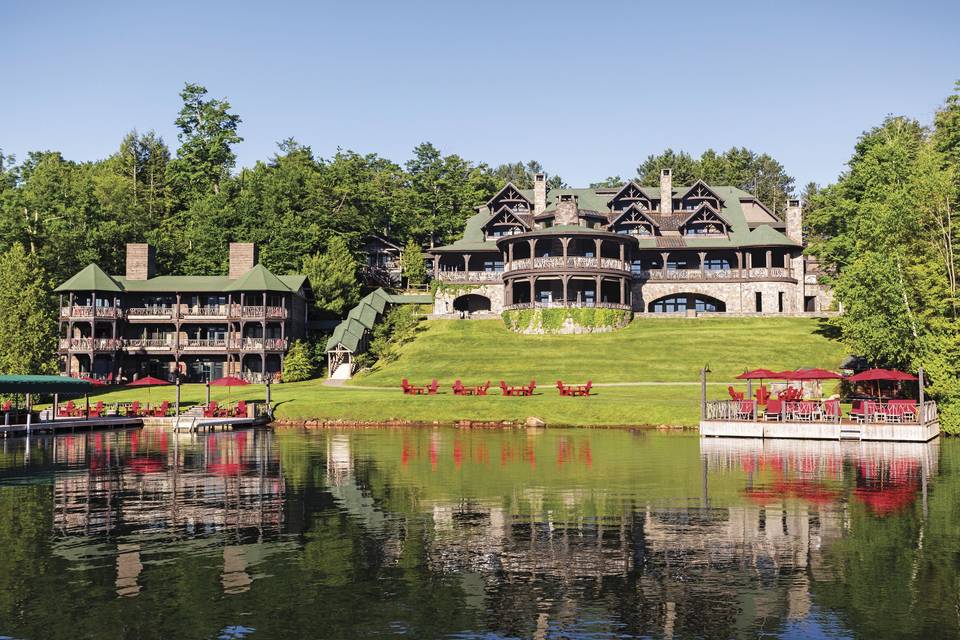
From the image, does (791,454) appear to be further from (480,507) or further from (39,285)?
(39,285)

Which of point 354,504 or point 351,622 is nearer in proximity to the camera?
point 351,622

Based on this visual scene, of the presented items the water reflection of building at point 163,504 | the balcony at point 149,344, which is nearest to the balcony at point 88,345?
the balcony at point 149,344

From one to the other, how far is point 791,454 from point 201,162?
9816cm

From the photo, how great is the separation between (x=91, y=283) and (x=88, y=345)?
5534 mm

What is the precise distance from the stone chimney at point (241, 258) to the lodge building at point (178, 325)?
0.89 m

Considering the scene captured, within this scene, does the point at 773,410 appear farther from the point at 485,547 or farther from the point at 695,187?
the point at 695,187

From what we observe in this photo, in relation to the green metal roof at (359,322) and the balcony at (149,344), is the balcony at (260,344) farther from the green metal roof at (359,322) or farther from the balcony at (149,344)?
the balcony at (149,344)

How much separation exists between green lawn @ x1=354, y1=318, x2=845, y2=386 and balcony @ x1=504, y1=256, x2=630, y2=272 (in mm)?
6007

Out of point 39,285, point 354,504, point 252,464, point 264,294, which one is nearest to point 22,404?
point 39,285

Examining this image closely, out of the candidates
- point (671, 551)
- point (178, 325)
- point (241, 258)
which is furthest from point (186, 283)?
point (671, 551)

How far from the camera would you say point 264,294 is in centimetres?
7531

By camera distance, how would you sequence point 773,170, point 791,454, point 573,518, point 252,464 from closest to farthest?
1. point 573,518
2. point 252,464
3. point 791,454
4. point 773,170

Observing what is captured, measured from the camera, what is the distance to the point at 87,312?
7506 centimetres

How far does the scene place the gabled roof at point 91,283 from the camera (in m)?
74.8
